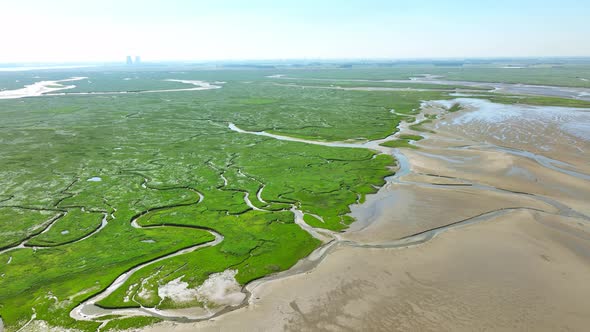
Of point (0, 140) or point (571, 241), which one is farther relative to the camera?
point (0, 140)

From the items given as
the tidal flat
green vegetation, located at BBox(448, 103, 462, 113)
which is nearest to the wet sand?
the tidal flat

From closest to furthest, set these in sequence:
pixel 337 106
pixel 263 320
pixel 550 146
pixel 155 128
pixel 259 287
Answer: pixel 263 320, pixel 259 287, pixel 550 146, pixel 155 128, pixel 337 106

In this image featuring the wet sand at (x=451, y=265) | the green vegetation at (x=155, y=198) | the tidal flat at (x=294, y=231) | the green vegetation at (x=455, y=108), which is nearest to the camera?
the wet sand at (x=451, y=265)

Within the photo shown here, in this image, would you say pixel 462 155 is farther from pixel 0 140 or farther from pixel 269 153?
pixel 0 140

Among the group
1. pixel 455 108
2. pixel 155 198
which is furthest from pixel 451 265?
pixel 455 108

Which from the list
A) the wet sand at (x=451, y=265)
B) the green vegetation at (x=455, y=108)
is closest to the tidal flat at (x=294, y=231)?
the wet sand at (x=451, y=265)

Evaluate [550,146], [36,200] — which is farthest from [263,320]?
[550,146]

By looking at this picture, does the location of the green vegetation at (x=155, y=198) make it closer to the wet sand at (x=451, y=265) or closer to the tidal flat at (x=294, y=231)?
the tidal flat at (x=294, y=231)
